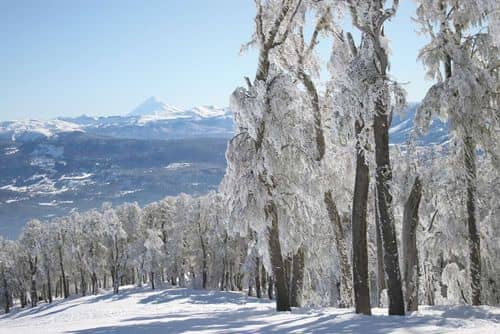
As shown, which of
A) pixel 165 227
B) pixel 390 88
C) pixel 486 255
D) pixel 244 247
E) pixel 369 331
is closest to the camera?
pixel 369 331

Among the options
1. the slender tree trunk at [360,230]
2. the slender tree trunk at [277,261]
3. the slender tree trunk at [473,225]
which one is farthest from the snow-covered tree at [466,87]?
the slender tree trunk at [277,261]

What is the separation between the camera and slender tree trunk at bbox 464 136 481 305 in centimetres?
1456

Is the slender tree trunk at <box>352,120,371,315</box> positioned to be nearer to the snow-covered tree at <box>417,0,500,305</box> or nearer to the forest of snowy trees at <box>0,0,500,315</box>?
the forest of snowy trees at <box>0,0,500,315</box>

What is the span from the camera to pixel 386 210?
12078mm

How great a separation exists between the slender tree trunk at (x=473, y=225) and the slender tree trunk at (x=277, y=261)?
5386 millimetres

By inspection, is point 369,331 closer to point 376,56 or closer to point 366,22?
point 376,56

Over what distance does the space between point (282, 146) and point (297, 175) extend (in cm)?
117

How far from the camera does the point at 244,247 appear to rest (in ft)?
201

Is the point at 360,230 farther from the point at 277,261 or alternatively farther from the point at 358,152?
the point at 277,261

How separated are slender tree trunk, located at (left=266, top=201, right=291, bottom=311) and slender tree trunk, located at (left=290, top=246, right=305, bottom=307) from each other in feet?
10.8

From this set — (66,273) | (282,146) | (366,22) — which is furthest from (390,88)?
(66,273)

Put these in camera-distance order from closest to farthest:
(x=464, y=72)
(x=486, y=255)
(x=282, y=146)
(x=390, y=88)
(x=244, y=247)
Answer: (x=390, y=88) < (x=464, y=72) < (x=282, y=146) < (x=486, y=255) < (x=244, y=247)

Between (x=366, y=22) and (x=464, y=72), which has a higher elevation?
(x=366, y=22)

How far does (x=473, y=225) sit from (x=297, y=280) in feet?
22.1
